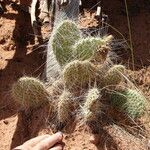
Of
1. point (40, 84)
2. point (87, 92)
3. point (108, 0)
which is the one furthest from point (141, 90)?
point (108, 0)

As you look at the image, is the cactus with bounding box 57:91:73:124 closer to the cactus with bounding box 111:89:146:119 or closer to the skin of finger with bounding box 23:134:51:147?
the skin of finger with bounding box 23:134:51:147

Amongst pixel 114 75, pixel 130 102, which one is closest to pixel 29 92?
pixel 114 75

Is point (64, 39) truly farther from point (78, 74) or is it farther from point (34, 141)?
point (34, 141)

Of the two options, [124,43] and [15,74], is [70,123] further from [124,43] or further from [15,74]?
[124,43]

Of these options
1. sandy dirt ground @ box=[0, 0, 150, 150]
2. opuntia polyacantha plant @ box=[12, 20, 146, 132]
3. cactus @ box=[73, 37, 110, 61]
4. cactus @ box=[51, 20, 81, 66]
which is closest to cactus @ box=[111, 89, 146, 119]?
opuntia polyacantha plant @ box=[12, 20, 146, 132]

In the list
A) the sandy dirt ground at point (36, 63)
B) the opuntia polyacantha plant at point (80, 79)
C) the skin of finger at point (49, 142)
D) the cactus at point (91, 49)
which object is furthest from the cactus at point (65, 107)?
the cactus at point (91, 49)

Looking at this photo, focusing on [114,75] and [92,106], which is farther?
[114,75]

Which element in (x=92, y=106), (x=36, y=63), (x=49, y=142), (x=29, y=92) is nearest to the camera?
(x=49, y=142)
